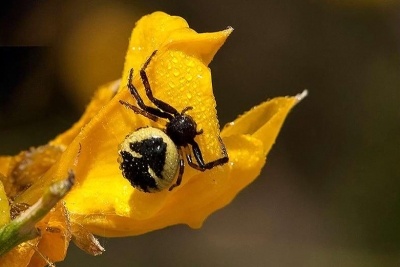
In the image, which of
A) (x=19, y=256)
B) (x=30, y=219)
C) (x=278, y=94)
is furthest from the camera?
(x=278, y=94)

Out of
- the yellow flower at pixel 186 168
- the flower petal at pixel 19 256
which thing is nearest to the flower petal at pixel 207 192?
the yellow flower at pixel 186 168

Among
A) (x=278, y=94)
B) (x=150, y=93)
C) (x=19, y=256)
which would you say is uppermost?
(x=150, y=93)

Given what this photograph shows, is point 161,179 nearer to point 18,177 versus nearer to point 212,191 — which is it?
point 212,191

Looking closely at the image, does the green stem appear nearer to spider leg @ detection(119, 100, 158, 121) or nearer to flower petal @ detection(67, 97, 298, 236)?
flower petal @ detection(67, 97, 298, 236)

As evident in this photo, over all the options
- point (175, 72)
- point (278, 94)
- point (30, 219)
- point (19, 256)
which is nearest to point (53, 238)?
point (19, 256)

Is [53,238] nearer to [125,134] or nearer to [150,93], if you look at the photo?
[125,134]

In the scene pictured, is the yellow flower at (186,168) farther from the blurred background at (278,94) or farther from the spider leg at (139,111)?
the blurred background at (278,94)
